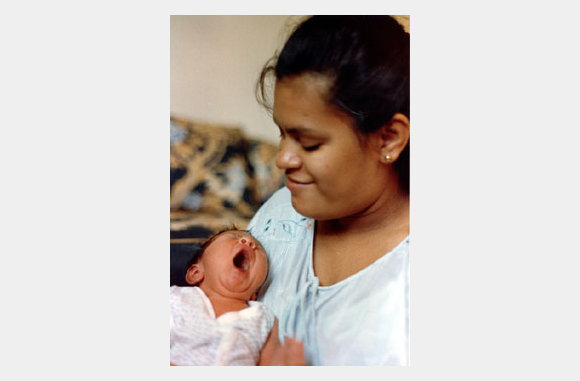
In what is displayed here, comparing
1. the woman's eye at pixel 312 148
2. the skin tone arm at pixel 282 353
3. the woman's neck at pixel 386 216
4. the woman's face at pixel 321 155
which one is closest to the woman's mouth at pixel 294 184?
the woman's face at pixel 321 155

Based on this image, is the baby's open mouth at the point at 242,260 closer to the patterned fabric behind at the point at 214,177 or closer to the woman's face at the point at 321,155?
the patterned fabric behind at the point at 214,177

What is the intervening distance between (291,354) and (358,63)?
3.92 ft

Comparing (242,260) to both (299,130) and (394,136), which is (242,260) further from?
(394,136)

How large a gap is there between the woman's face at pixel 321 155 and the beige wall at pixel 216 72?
0.15 metres

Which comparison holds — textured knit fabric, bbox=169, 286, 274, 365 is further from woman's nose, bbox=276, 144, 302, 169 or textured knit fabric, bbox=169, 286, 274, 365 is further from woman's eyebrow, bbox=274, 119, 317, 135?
woman's eyebrow, bbox=274, 119, 317, 135

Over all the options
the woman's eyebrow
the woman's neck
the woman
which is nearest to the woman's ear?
the woman

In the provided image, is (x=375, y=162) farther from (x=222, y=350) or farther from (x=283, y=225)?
(x=222, y=350)

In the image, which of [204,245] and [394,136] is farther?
[204,245]

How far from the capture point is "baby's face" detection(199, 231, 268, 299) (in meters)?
2.95

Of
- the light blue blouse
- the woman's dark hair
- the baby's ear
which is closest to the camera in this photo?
the woman's dark hair

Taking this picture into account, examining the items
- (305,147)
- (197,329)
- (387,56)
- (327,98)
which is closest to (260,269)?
(197,329)

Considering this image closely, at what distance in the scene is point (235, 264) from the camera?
9.77 feet

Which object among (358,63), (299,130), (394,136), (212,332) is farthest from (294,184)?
(212,332)

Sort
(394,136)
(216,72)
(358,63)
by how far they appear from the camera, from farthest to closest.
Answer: (216,72) → (394,136) → (358,63)
